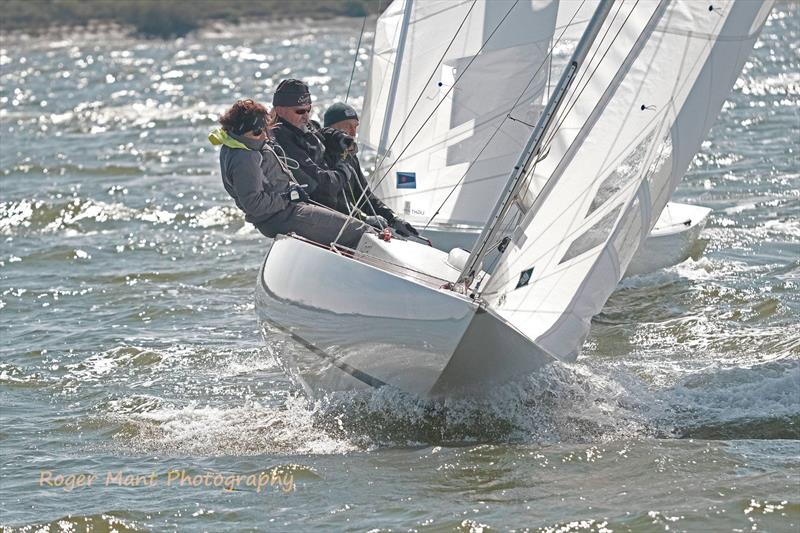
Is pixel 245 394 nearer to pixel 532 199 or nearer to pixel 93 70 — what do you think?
pixel 532 199

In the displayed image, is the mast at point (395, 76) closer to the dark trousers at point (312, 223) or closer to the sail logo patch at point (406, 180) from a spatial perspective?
the sail logo patch at point (406, 180)

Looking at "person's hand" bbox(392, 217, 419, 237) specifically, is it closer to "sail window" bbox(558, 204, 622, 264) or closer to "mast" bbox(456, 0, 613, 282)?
"mast" bbox(456, 0, 613, 282)

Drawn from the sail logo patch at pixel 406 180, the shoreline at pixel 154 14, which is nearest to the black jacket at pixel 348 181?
the sail logo patch at pixel 406 180

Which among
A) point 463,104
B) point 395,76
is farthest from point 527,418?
point 395,76

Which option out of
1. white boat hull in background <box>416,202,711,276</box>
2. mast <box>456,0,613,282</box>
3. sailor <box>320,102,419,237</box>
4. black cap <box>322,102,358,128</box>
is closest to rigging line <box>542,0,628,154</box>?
mast <box>456,0,613,282</box>

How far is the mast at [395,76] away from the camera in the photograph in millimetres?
10930

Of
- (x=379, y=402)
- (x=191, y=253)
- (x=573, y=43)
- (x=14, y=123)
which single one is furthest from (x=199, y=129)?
(x=379, y=402)

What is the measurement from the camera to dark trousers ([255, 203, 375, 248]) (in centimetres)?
779

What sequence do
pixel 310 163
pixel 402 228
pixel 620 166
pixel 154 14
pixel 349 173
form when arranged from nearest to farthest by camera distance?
1. pixel 620 166
2. pixel 310 163
3. pixel 349 173
4. pixel 402 228
5. pixel 154 14

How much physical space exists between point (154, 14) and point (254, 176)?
4582 centimetres

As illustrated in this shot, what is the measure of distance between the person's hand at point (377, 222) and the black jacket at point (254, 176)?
0.52 metres

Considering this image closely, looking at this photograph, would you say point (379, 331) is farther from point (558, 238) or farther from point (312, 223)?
point (312, 223)

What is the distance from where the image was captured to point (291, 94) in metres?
8.00

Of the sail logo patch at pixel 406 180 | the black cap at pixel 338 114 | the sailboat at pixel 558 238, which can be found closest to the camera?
the sailboat at pixel 558 238
